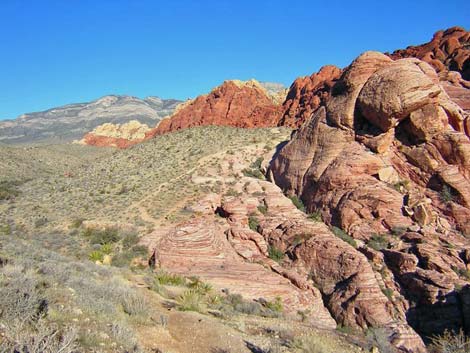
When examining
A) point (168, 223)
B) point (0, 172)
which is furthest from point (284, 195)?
point (0, 172)

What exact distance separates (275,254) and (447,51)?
2807 centimetres

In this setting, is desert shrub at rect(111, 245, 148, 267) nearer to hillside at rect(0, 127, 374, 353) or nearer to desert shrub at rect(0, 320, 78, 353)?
hillside at rect(0, 127, 374, 353)

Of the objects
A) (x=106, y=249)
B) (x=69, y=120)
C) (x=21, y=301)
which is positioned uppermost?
(x=69, y=120)

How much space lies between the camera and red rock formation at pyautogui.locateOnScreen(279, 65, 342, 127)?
1517 inches

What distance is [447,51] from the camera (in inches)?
1410

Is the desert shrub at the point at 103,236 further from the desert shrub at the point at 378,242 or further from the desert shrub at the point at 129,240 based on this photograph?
the desert shrub at the point at 378,242

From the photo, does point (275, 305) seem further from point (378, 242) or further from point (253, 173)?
point (253, 173)

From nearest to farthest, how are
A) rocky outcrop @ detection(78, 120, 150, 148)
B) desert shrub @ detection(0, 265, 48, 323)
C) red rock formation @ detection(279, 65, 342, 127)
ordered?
desert shrub @ detection(0, 265, 48, 323) → red rock formation @ detection(279, 65, 342, 127) → rocky outcrop @ detection(78, 120, 150, 148)

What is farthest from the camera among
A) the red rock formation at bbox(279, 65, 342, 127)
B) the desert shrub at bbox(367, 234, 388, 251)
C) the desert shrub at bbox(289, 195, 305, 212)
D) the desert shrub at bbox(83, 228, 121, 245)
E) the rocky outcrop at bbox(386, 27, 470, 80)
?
the red rock formation at bbox(279, 65, 342, 127)

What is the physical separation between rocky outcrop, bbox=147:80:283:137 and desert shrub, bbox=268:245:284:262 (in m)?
23.4

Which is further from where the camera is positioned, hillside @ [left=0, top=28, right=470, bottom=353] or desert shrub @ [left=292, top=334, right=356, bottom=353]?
hillside @ [left=0, top=28, right=470, bottom=353]

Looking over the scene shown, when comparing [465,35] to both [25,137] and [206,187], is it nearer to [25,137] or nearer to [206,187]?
[206,187]

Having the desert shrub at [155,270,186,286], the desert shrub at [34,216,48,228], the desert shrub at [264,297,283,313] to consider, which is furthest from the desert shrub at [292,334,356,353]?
the desert shrub at [34,216,48,228]

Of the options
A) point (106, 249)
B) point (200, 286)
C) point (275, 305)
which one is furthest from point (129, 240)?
point (275, 305)
